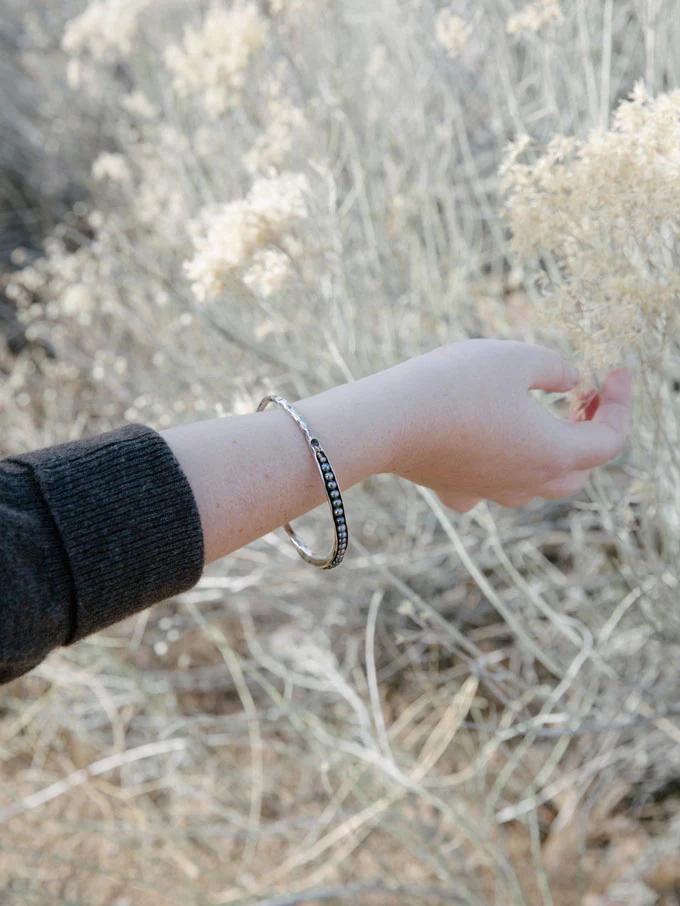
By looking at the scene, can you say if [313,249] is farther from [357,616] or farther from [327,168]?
[357,616]

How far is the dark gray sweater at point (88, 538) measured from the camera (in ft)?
2.67

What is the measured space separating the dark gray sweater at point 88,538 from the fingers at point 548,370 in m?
0.41

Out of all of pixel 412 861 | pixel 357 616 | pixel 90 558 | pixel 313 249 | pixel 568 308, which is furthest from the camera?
pixel 357 616

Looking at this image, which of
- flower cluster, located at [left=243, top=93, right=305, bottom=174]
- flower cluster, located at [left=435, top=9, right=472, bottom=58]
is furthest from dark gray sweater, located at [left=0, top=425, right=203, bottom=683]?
flower cluster, located at [left=435, top=9, right=472, bottom=58]

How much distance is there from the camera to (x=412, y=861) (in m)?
2.10

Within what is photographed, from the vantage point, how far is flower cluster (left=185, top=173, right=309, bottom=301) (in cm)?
126

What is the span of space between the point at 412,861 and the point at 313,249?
1.36m

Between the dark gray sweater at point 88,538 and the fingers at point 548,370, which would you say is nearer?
the dark gray sweater at point 88,538

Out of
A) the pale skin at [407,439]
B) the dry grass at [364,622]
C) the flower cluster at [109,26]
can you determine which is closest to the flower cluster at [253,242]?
the dry grass at [364,622]

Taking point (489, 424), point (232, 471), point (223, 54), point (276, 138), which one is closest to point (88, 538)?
point (232, 471)

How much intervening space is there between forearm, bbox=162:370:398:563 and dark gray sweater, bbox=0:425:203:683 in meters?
0.03

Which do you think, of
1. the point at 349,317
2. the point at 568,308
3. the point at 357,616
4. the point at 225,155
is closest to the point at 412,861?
the point at 357,616

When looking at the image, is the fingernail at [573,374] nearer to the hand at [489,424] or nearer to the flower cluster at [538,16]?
the hand at [489,424]

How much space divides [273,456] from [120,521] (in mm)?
169
